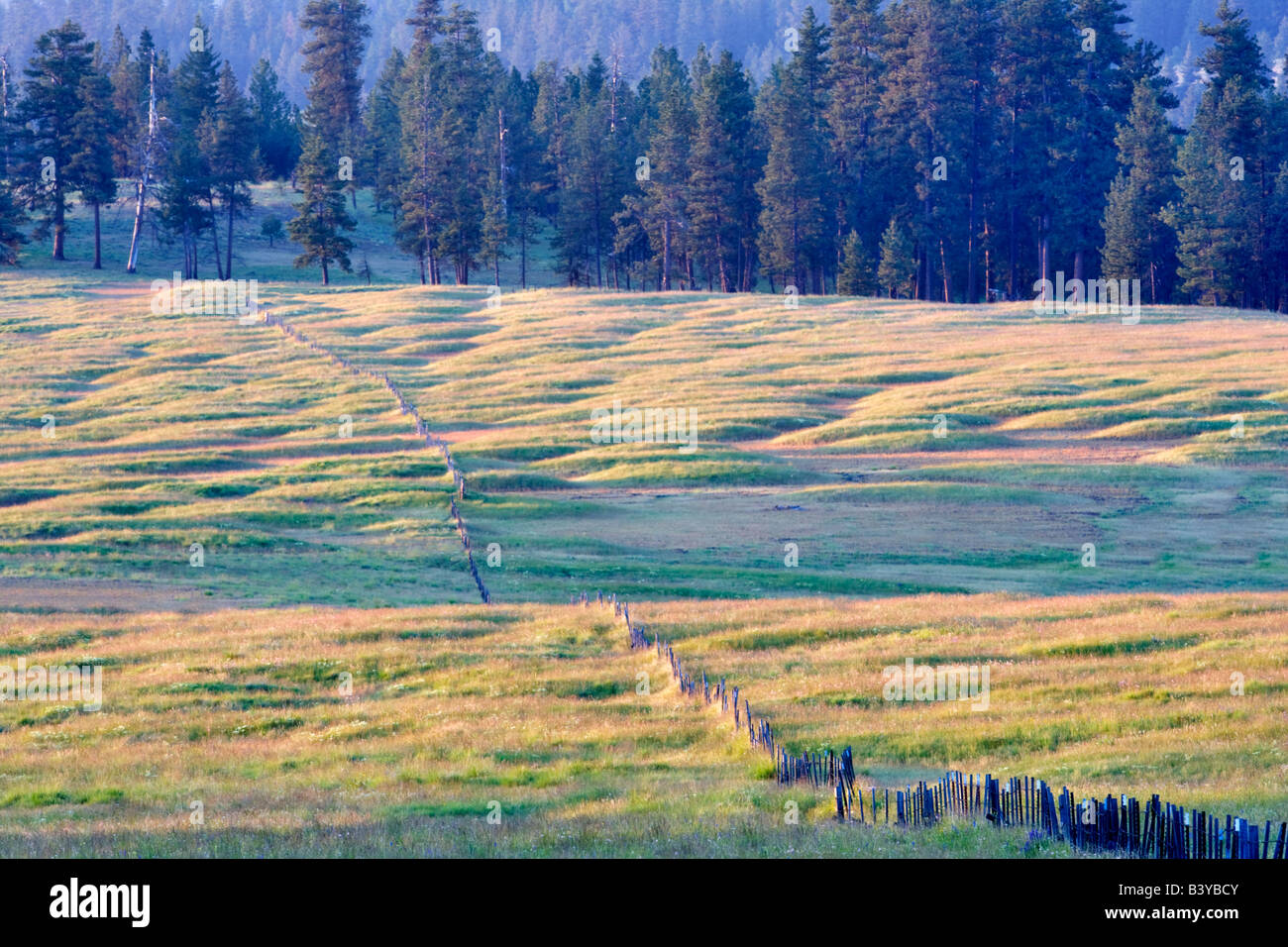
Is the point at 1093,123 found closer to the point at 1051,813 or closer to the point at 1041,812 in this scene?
the point at 1041,812

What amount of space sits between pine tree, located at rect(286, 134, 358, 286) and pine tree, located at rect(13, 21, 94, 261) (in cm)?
1964

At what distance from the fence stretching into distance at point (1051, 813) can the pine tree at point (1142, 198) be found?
306 feet

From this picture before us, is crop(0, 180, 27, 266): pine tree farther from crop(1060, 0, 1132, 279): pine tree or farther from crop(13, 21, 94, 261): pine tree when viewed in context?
crop(1060, 0, 1132, 279): pine tree

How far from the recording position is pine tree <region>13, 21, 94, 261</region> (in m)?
107

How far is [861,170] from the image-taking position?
383ft

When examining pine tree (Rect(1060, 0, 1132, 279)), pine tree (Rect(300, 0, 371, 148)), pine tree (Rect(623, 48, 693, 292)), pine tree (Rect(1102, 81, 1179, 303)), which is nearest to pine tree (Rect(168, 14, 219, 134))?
pine tree (Rect(300, 0, 371, 148))

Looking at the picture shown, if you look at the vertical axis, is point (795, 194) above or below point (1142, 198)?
above

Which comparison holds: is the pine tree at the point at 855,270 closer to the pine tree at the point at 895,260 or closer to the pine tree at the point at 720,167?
the pine tree at the point at 895,260

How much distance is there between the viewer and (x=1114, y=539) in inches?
1531

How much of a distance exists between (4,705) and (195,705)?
10.7 ft

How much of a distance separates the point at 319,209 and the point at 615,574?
8132cm

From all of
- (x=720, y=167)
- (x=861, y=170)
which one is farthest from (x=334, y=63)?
(x=861, y=170)
